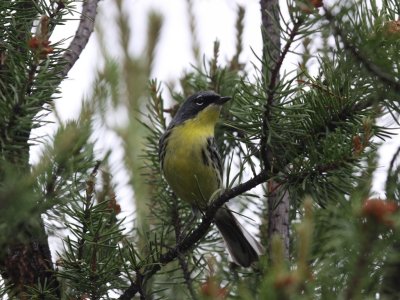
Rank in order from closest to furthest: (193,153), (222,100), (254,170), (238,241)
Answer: (254,170) < (222,100) < (238,241) < (193,153)

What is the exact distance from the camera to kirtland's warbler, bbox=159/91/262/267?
3.47 m

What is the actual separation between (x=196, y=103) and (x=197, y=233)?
4.28ft

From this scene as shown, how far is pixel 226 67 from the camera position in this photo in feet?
11.2

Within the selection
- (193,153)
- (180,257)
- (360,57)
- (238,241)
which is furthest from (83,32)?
(238,241)

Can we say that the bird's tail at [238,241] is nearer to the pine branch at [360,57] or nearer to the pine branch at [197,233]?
the pine branch at [197,233]

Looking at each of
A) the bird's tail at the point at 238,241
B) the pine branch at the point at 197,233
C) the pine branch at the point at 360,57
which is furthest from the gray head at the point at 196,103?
the pine branch at the point at 360,57

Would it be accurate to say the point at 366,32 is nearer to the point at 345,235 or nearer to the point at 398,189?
the point at 398,189

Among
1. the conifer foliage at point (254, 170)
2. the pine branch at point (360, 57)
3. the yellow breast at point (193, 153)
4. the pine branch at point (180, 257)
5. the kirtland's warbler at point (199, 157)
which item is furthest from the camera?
the yellow breast at point (193, 153)

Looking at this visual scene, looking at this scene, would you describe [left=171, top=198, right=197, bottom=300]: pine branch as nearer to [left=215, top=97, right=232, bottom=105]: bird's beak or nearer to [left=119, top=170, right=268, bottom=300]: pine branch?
[left=119, top=170, right=268, bottom=300]: pine branch

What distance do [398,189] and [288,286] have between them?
1231 millimetres

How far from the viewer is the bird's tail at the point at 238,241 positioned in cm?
331

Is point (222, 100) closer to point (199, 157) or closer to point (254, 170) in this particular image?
point (199, 157)

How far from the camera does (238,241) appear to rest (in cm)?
365

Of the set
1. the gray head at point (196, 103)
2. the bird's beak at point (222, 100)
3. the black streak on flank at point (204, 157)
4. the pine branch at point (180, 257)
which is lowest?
the pine branch at point (180, 257)
